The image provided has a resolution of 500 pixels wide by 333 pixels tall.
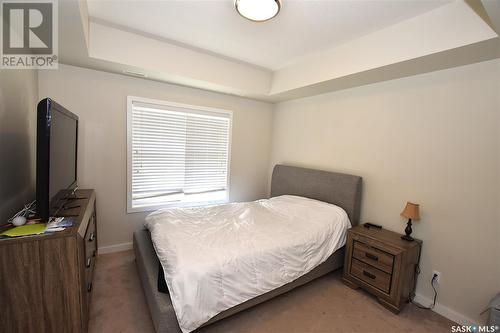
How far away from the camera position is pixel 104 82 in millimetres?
2676

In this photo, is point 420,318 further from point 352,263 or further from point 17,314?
point 17,314

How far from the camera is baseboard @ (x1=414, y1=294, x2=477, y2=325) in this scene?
1.93m

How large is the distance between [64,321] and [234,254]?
43.5 inches

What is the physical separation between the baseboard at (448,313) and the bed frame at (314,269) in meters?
0.78

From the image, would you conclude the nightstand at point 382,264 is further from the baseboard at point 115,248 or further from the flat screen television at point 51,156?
the baseboard at point 115,248

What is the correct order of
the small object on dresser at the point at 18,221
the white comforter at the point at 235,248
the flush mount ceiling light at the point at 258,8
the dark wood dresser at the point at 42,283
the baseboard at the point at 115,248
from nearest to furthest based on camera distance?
1. the dark wood dresser at the point at 42,283
2. the small object on dresser at the point at 18,221
3. the white comforter at the point at 235,248
4. the flush mount ceiling light at the point at 258,8
5. the baseboard at the point at 115,248

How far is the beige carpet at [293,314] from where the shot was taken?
177 centimetres

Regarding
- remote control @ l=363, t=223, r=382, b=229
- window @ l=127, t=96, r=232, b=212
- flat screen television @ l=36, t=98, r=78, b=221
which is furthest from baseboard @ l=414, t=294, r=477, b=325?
flat screen television @ l=36, t=98, r=78, b=221

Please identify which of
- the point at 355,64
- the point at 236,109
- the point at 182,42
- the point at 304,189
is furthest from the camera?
the point at 236,109

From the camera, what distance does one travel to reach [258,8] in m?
1.66

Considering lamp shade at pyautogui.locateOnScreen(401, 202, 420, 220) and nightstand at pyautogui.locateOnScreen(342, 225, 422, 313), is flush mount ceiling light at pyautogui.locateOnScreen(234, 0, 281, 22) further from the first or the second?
nightstand at pyautogui.locateOnScreen(342, 225, 422, 313)

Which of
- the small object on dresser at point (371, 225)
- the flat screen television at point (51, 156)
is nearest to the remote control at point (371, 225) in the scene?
the small object on dresser at point (371, 225)

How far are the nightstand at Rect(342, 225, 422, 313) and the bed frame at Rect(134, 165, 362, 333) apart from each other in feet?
0.76

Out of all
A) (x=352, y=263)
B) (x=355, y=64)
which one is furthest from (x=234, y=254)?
(x=355, y=64)
